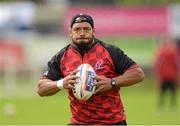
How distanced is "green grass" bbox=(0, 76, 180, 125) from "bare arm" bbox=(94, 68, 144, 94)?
11.1 meters

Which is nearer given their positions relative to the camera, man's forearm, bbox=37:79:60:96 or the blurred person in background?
man's forearm, bbox=37:79:60:96

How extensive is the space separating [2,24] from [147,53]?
826cm

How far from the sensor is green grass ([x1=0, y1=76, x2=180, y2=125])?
2202cm

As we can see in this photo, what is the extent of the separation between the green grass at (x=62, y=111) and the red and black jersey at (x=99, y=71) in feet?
36.3

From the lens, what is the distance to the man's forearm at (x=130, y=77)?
959cm

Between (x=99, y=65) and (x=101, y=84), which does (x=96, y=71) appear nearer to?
(x=99, y=65)

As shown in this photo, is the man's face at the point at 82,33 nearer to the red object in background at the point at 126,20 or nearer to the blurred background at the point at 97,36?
the blurred background at the point at 97,36

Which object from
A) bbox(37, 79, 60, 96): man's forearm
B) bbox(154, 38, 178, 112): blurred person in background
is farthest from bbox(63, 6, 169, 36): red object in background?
bbox(37, 79, 60, 96): man's forearm

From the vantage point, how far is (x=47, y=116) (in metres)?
24.2

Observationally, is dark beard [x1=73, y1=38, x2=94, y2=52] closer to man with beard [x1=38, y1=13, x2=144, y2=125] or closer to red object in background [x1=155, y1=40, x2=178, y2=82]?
man with beard [x1=38, y1=13, x2=144, y2=125]

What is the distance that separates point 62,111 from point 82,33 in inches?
662

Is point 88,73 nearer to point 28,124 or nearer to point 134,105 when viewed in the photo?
point 28,124

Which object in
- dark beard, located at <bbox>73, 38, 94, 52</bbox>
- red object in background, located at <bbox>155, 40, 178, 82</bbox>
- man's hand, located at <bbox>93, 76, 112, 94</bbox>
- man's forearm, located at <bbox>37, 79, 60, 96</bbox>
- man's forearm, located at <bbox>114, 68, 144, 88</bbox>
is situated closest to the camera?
man's hand, located at <bbox>93, 76, 112, 94</bbox>

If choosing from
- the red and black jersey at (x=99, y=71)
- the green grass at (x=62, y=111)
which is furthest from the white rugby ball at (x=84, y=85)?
the green grass at (x=62, y=111)
